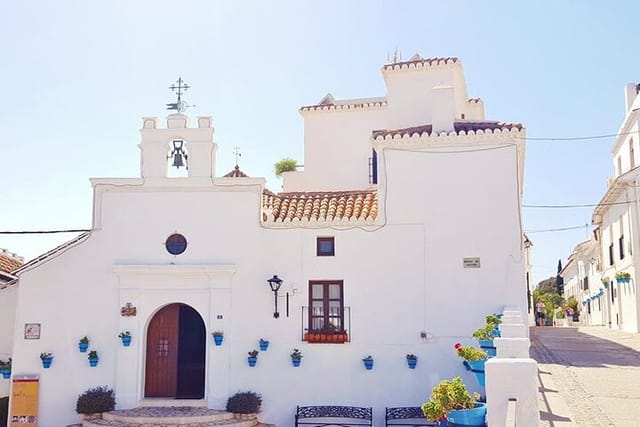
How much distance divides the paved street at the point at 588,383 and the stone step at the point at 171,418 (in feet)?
21.1

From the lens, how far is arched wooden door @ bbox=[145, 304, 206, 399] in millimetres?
15289

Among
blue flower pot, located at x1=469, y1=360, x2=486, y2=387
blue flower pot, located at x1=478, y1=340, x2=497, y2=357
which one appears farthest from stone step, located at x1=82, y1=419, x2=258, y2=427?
blue flower pot, located at x1=469, y1=360, x2=486, y2=387

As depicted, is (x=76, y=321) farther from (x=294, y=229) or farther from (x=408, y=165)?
(x=408, y=165)

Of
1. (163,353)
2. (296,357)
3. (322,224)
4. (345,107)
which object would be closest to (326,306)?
(296,357)

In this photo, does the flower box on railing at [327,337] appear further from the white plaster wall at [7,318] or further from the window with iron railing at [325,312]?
the white plaster wall at [7,318]

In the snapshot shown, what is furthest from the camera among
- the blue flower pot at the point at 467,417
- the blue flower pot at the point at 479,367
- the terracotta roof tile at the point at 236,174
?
the terracotta roof tile at the point at 236,174

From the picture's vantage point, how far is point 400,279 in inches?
572

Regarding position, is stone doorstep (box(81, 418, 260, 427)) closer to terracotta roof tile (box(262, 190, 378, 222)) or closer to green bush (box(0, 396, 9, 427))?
green bush (box(0, 396, 9, 427))

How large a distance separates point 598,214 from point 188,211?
2571 cm

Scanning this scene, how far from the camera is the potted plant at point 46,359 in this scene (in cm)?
1480

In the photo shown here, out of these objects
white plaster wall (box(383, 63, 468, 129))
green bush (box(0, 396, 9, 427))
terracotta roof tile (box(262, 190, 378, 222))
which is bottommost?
green bush (box(0, 396, 9, 427))

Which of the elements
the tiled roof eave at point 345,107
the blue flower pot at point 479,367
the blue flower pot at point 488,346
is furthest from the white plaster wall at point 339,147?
the blue flower pot at point 479,367

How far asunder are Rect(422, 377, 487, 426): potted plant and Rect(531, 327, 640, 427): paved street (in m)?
2.34

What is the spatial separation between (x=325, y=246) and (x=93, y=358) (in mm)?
5734
